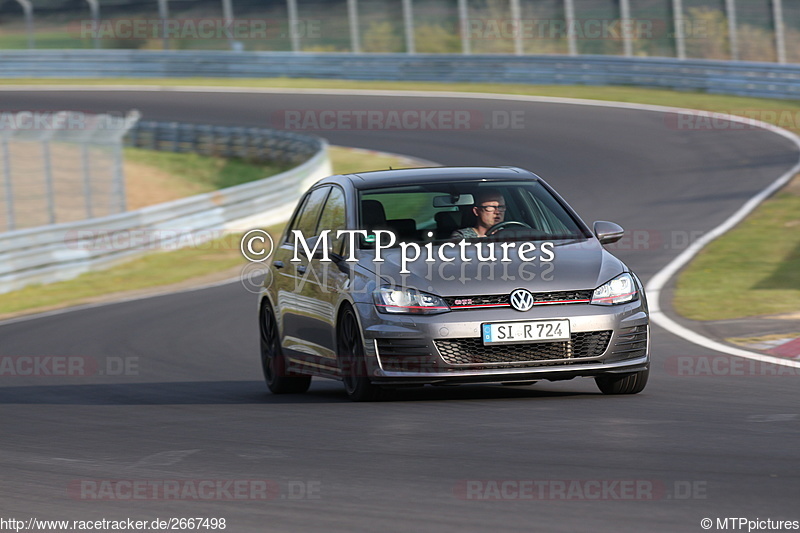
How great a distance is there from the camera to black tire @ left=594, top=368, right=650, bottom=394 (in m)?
8.60

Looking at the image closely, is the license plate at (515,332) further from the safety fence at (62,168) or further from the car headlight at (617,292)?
the safety fence at (62,168)

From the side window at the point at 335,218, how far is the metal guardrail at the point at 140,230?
32.2ft

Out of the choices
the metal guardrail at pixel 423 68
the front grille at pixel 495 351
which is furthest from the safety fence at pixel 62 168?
the front grille at pixel 495 351

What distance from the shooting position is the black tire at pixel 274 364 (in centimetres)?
1009

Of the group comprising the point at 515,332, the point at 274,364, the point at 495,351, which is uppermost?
the point at 515,332

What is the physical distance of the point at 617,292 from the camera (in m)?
8.40

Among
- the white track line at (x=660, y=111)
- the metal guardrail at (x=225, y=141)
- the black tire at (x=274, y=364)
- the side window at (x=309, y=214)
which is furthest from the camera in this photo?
the metal guardrail at (x=225, y=141)

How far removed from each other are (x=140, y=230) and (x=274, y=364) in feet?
37.7

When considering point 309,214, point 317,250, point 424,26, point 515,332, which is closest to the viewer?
point 515,332

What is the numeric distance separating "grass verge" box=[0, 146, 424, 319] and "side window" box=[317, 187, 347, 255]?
8.34m

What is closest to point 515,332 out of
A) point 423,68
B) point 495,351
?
point 495,351

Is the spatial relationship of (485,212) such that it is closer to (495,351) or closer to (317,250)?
(317,250)

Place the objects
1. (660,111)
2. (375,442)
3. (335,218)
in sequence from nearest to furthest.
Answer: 1. (375,442)
2. (335,218)
3. (660,111)

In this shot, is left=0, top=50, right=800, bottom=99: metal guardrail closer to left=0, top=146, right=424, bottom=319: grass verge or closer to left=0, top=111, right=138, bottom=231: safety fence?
left=0, top=111, right=138, bottom=231: safety fence
